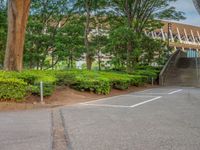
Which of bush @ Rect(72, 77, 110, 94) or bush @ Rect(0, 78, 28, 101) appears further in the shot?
bush @ Rect(72, 77, 110, 94)

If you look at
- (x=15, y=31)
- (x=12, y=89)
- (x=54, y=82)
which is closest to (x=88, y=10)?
(x=15, y=31)

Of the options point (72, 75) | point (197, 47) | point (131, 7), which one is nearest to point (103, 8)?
point (131, 7)

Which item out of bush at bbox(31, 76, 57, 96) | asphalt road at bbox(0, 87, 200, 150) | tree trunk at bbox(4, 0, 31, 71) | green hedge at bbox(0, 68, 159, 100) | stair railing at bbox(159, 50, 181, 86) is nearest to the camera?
asphalt road at bbox(0, 87, 200, 150)

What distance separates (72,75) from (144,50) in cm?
1653

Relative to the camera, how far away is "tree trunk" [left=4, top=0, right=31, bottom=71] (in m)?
15.0

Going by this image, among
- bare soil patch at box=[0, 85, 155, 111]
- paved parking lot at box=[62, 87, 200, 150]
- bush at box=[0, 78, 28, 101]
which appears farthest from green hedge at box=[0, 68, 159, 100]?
paved parking lot at box=[62, 87, 200, 150]

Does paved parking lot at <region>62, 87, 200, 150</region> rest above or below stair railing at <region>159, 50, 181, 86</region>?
below

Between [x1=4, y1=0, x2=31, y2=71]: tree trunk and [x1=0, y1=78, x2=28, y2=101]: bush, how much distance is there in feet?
7.95

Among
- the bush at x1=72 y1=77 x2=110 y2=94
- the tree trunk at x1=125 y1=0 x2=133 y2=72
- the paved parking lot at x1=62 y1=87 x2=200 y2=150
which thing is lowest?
the paved parking lot at x1=62 y1=87 x2=200 y2=150

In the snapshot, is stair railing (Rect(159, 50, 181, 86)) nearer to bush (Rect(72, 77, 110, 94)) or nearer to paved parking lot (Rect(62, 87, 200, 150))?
bush (Rect(72, 77, 110, 94))

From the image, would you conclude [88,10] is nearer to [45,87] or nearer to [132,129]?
[45,87]

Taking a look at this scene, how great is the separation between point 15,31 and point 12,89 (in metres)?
3.14

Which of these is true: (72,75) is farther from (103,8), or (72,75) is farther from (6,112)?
(103,8)

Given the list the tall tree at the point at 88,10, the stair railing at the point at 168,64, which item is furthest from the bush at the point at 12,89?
the stair railing at the point at 168,64
